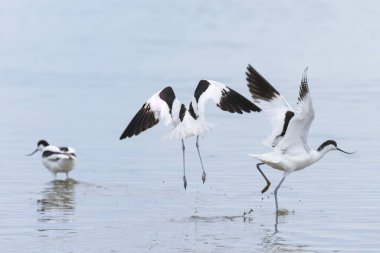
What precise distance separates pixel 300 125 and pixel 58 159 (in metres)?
4.67

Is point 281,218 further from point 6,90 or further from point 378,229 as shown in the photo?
point 6,90

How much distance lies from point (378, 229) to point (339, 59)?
26.4m

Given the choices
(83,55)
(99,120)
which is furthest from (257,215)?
(83,55)

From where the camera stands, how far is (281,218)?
46.4 feet

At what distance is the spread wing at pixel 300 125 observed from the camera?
13.8 metres

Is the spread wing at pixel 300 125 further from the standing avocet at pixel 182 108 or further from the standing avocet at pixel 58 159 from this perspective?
the standing avocet at pixel 58 159

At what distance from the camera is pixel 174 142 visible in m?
21.3

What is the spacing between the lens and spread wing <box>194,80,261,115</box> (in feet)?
51.4

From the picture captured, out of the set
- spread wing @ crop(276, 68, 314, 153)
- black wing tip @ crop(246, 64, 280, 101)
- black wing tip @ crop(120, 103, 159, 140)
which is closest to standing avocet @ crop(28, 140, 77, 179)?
black wing tip @ crop(120, 103, 159, 140)

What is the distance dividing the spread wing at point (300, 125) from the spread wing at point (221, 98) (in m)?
1.02

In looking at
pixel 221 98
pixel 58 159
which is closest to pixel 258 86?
pixel 221 98

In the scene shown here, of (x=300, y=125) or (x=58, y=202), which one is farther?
(x=58, y=202)

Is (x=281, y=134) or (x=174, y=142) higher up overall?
(x=174, y=142)

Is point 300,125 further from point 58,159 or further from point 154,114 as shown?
point 58,159
